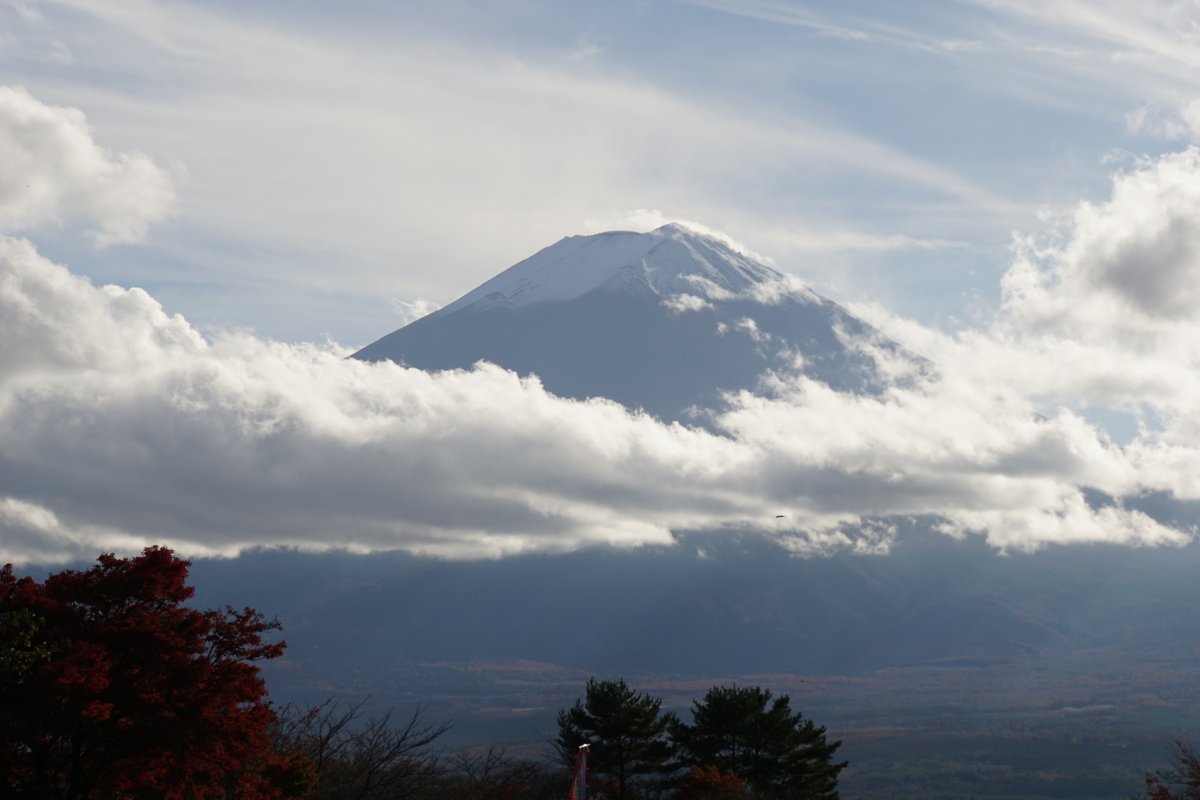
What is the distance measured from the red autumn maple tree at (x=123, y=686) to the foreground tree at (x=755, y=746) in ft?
154

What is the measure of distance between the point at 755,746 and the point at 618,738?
8635 millimetres

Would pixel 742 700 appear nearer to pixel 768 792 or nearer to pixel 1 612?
pixel 768 792

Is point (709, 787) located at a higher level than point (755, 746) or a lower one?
lower

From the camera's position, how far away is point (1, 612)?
28.1m

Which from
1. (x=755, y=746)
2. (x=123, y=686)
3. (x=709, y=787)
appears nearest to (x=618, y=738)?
(x=709, y=787)

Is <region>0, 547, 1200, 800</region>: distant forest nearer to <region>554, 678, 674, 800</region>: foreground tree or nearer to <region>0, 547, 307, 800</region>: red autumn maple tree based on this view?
<region>0, 547, 307, 800</region>: red autumn maple tree

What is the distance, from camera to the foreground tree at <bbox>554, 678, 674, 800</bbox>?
7062 centimetres

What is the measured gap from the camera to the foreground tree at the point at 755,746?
73.8m

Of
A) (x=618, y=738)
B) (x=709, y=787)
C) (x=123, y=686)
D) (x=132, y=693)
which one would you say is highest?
(x=123, y=686)

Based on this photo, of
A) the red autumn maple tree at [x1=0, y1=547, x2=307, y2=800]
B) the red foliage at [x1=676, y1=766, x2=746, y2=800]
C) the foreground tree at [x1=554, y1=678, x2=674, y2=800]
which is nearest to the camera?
the red autumn maple tree at [x1=0, y1=547, x2=307, y2=800]

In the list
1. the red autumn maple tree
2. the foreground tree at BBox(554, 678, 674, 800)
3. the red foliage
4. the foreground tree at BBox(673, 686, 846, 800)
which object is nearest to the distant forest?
the red autumn maple tree

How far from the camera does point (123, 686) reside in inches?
1117

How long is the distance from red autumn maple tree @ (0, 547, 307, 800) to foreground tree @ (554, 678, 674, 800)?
41586 mm

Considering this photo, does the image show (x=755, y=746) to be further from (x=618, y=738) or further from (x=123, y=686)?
(x=123, y=686)
